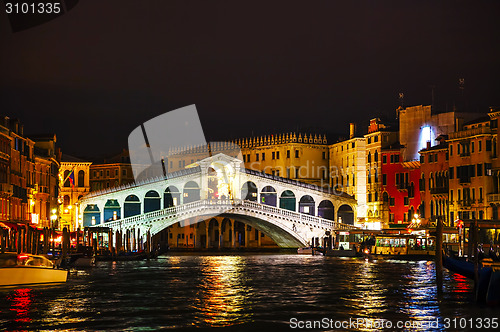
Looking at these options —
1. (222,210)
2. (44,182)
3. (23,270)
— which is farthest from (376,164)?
(23,270)

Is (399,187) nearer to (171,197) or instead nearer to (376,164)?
(376,164)

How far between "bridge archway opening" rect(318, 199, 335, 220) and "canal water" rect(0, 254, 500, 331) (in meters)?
24.8

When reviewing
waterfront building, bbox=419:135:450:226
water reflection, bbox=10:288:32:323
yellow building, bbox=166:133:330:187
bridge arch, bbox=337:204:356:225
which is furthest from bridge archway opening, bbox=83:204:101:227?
water reflection, bbox=10:288:32:323

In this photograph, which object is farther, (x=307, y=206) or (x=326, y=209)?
(x=326, y=209)

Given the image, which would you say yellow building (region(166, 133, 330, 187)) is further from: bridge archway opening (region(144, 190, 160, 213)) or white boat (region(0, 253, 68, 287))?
white boat (region(0, 253, 68, 287))

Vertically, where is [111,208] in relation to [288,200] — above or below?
below

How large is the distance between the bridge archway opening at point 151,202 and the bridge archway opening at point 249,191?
481cm

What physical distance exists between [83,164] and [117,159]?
660 cm

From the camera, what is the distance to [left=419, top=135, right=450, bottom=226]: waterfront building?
44828mm

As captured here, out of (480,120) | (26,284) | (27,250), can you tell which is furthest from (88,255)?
(480,120)

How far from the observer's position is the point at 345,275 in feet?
96.4

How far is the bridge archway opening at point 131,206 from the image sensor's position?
5575 cm

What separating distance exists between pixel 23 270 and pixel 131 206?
112 feet

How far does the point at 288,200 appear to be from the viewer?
55875mm
